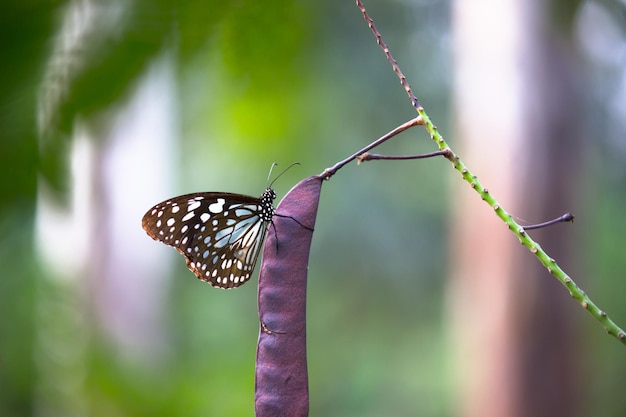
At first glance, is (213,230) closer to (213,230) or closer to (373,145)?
(213,230)

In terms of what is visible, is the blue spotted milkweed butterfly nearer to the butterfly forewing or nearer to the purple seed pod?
the butterfly forewing

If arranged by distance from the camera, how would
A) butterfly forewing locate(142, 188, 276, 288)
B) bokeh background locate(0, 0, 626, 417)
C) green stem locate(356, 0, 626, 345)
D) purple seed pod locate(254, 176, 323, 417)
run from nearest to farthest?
green stem locate(356, 0, 626, 345) → purple seed pod locate(254, 176, 323, 417) → butterfly forewing locate(142, 188, 276, 288) → bokeh background locate(0, 0, 626, 417)

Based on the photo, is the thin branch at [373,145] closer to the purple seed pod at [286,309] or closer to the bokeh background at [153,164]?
the purple seed pod at [286,309]

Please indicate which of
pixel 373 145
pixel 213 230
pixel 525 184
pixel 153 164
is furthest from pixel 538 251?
pixel 153 164

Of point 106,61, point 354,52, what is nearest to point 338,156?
point 354,52

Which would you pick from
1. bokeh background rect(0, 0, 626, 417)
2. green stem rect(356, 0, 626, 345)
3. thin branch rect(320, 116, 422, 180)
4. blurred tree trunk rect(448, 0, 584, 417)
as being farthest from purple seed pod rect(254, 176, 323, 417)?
blurred tree trunk rect(448, 0, 584, 417)

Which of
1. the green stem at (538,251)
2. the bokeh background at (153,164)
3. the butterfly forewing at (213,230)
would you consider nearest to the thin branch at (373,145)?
the green stem at (538,251)

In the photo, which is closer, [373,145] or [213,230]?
[373,145]
